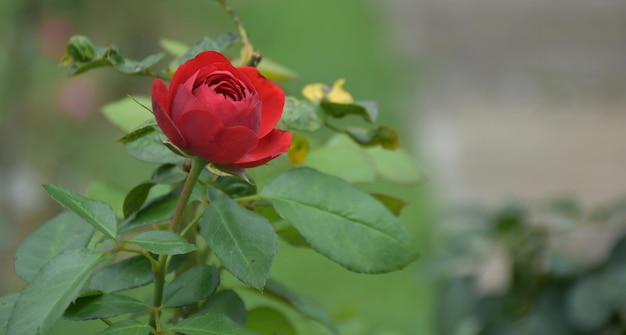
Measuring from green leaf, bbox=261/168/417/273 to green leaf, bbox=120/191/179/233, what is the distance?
0.07 m

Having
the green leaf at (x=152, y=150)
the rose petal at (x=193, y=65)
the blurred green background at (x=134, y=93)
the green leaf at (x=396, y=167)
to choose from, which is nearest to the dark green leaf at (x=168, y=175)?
the green leaf at (x=152, y=150)

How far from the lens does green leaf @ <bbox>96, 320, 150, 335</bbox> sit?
1.98ft

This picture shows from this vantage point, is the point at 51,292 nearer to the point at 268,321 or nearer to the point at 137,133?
the point at 137,133

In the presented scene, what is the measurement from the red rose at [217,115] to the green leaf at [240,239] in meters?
0.04

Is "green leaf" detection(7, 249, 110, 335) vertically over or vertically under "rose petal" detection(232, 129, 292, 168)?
under

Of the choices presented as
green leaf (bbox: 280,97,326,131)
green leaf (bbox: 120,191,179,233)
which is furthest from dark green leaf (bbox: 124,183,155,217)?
green leaf (bbox: 280,97,326,131)

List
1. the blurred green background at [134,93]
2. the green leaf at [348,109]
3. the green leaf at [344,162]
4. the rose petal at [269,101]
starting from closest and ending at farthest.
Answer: the rose petal at [269,101]
the green leaf at [348,109]
the green leaf at [344,162]
the blurred green background at [134,93]

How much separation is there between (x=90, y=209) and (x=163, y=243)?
2.1 inches

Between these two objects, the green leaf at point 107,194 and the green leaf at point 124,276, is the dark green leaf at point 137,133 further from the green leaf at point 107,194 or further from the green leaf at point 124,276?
the green leaf at point 107,194

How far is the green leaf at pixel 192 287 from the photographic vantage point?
663mm

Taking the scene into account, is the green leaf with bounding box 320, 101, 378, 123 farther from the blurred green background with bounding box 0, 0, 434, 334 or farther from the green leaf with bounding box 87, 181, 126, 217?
the blurred green background with bounding box 0, 0, 434, 334

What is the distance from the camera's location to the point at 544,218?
11.1ft

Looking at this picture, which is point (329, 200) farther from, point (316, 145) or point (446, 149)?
point (446, 149)

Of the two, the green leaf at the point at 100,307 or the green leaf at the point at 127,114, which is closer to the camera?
the green leaf at the point at 100,307
